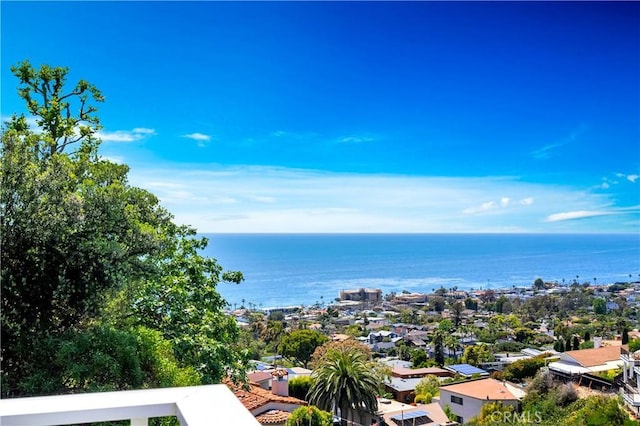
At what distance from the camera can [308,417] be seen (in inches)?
355

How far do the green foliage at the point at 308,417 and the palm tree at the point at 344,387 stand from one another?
0.82 m

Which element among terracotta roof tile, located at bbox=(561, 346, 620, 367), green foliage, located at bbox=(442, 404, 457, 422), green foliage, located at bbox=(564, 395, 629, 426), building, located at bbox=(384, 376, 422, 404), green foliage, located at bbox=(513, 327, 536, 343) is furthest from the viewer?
green foliage, located at bbox=(513, 327, 536, 343)

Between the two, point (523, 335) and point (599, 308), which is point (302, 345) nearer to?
point (523, 335)

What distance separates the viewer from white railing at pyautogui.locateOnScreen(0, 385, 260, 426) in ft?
2.34

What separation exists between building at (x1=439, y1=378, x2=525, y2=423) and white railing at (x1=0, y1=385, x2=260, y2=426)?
52.8ft

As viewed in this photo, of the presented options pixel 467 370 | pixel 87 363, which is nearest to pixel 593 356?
pixel 467 370

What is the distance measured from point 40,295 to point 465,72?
68.5 feet

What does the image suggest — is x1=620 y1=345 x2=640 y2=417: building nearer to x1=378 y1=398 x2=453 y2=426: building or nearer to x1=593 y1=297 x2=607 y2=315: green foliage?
x1=378 y1=398 x2=453 y2=426: building

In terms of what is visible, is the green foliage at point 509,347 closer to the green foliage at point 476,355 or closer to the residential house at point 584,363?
the green foliage at point 476,355

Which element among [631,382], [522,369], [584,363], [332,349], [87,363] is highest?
[87,363]

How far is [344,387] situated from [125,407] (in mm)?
10441

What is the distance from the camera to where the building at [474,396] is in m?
15.4

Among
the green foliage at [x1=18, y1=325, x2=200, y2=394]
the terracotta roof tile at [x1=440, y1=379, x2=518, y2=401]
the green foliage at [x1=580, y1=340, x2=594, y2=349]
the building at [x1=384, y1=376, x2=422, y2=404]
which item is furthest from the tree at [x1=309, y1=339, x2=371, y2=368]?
the green foliage at [x1=580, y1=340, x2=594, y2=349]

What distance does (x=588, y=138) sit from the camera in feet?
118
